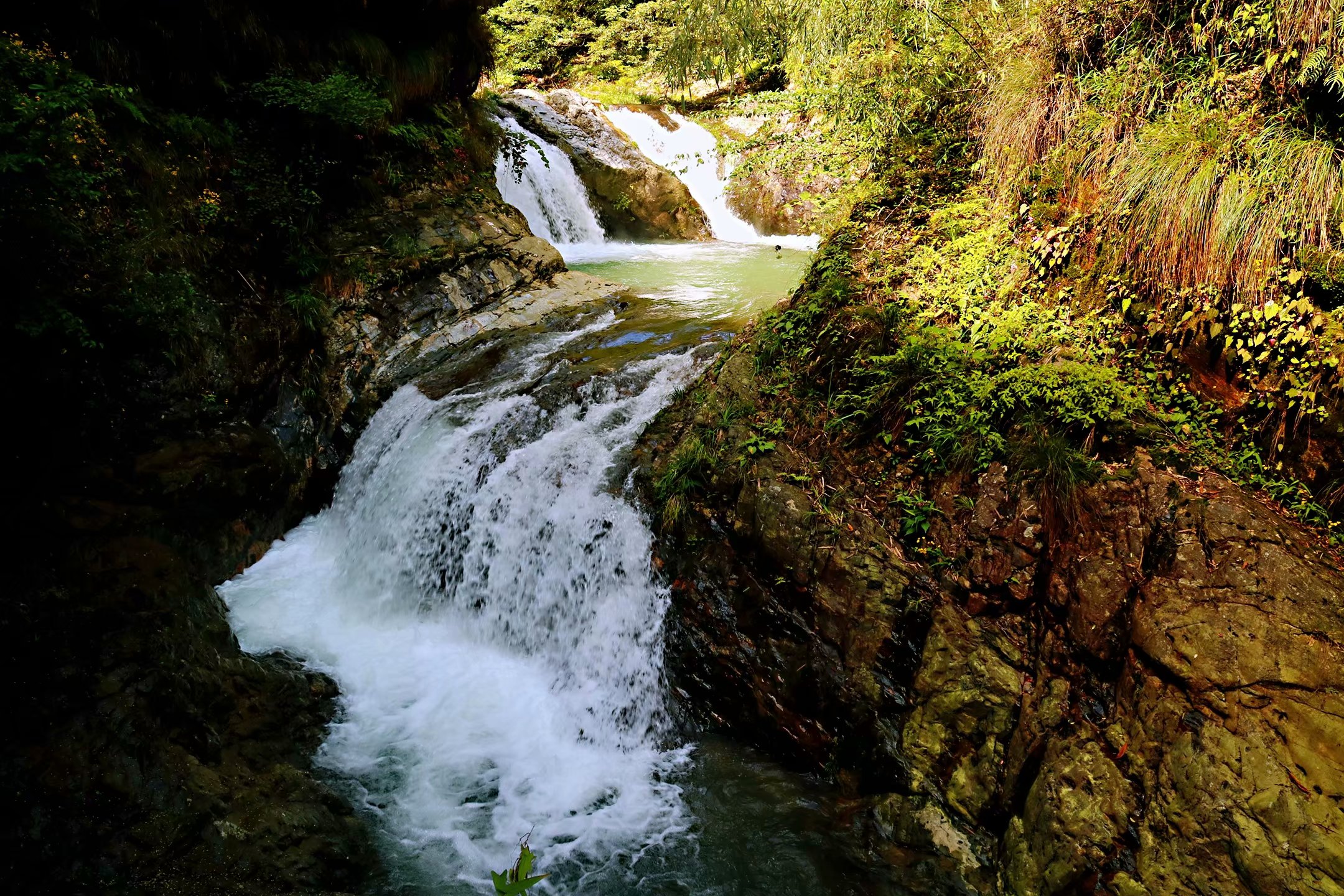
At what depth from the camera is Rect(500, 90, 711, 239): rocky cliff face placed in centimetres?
1435

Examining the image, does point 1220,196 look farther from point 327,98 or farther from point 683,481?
point 327,98

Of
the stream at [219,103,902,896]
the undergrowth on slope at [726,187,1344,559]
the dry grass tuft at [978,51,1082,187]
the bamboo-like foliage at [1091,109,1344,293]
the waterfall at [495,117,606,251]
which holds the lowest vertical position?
the stream at [219,103,902,896]

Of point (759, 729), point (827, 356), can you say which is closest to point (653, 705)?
point (759, 729)

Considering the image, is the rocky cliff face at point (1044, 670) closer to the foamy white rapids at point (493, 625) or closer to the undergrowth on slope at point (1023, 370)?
the undergrowth on slope at point (1023, 370)

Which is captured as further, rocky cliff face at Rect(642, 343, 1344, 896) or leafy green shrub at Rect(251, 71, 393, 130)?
leafy green shrub at Rect(251, 71, 393, 130)

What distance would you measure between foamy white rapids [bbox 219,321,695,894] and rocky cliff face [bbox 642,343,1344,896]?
63cm

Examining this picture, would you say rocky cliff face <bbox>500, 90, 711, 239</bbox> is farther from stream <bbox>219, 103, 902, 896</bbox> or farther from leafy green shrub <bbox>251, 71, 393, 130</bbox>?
stream <bbox>219, 103, 902, 896</bbox>

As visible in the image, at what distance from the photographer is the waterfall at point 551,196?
1277 cm

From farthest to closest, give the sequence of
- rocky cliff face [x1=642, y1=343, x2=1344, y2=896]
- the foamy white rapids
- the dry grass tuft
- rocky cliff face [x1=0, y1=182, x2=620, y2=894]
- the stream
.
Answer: the dry grass tuft, the foamy white rapids, the stream, rocky cliff face [x1=0, y1=182, x2=620, y2=894], rocky cliff face [x1=642, y1=343, x2=1344, y2=896]

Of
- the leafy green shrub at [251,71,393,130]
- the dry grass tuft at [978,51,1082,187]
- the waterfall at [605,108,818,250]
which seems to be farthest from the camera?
the waterfall at [605,108,818,250]

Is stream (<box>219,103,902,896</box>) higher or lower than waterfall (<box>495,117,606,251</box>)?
lower

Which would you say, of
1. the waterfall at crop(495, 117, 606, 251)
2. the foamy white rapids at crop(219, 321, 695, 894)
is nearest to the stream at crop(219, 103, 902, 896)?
the foamy white rapids at crop(219, 321, 695, 894)

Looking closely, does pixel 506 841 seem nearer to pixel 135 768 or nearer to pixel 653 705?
pixel 653 705

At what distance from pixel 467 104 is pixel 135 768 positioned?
10014 millimetres
